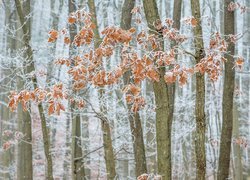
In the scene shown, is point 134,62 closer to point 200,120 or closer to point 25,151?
point 200,120

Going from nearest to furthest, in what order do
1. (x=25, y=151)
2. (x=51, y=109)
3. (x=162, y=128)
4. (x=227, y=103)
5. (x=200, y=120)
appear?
(x=51, y=109) < (x=200, y=120) < (x=162, y=128) < (x=227, y=103) < (x=25, y=151)

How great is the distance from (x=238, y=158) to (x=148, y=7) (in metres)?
9.00

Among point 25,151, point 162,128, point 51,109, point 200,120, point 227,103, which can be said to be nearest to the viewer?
point 51,109

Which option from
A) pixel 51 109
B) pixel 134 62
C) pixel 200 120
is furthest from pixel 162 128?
pixel 51 109

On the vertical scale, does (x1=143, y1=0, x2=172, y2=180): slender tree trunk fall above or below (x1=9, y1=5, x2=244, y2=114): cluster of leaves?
below

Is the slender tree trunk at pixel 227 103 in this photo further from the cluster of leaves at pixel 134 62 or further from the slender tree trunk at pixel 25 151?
the slender tree trunk at pixel 25 151

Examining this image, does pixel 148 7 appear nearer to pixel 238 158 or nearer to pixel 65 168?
pixel 238 158

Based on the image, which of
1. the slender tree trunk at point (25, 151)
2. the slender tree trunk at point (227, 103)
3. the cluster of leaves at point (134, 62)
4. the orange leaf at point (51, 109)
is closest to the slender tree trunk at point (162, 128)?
the cluster of leaves at point (134, 62)

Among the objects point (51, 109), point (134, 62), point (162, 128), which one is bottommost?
point (162, 128)

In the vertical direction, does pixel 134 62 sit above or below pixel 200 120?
above

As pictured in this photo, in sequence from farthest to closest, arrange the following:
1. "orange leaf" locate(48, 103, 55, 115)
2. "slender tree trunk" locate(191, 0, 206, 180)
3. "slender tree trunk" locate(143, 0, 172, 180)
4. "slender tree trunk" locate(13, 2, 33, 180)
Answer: "slender tree trunk" locate(13, 2, 33, 180)
"slender tree trunk" locate(143, 0, 172, 180)
"slender tree trunk" locate(191, 0, 206, 180)
"orange leaf" locate(48, 103, 55, 115)

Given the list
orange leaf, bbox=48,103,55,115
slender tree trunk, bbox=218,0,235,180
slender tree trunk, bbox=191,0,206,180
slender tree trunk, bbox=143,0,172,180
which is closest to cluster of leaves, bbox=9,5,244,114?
orange leaf, bbox=48,103,55,115

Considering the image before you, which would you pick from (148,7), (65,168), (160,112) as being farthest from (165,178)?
(65,168)

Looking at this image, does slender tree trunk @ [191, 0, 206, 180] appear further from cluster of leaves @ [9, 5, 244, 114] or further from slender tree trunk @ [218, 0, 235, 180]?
slender tree trunk @ [218, 0, 235, 180]
